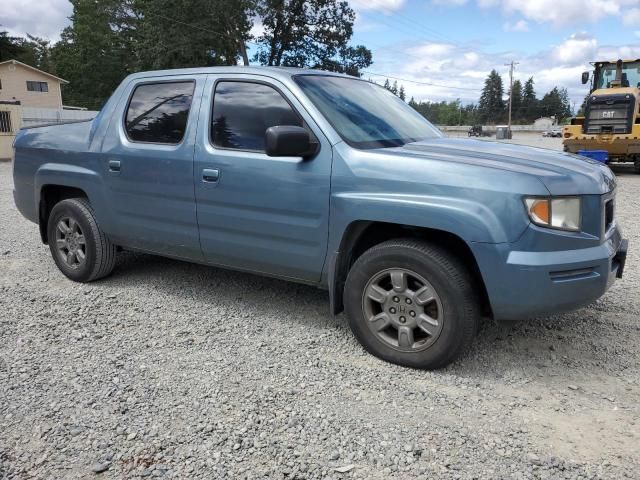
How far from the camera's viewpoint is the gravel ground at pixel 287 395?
8.06 feet

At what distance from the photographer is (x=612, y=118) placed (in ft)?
46.9

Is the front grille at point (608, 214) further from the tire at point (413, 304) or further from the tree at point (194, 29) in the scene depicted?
the tree at point (194, 29)

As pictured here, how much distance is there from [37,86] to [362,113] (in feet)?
Answer: 158

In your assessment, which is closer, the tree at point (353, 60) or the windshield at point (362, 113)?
the windshield at point (362, 113)

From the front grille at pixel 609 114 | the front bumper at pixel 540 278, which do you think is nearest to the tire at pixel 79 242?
the front bumper at pixel 540 278

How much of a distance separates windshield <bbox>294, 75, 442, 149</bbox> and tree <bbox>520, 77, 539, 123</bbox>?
124 metres

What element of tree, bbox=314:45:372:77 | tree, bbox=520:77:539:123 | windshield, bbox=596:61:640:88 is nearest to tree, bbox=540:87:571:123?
tree, bbox=520:77:539:123

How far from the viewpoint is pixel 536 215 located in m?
2.90

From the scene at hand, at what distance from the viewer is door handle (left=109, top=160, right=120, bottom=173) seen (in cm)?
438

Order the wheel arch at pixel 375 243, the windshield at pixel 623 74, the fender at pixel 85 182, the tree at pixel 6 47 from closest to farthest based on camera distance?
the wheel arch at pixel 375 243 < the fender at pixel 85 182 < the windshield at pixel 623 74 < the tree at pixel 6 47

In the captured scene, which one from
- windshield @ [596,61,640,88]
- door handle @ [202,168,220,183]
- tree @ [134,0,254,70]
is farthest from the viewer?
tree @ [134,0,254,70]

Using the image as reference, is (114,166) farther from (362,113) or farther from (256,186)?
(362,113)

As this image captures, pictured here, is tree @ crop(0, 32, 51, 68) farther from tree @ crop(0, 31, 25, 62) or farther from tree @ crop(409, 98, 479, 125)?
tree @ crop(409, 98, 479, 125)

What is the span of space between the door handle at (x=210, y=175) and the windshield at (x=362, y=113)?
0.85 meters
